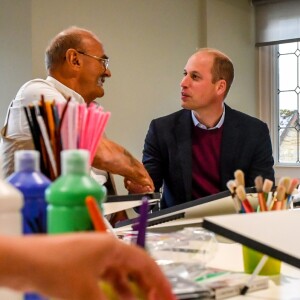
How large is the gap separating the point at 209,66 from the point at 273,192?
60.7 inches

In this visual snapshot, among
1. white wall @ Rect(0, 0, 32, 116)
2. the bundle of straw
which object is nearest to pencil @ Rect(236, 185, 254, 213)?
the bundle of straw

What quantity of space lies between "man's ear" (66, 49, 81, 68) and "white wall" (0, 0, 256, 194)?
995mm

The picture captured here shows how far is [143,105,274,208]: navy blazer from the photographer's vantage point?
2.21 m

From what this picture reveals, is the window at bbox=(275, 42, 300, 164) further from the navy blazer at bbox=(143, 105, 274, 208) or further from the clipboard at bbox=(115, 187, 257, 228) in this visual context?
the clipboard at bbox=(115, 187, 257, 228)

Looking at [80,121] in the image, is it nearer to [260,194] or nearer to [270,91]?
[260,194]

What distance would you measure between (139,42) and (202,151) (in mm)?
1563

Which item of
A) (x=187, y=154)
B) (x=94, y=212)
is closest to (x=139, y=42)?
(x=187, y=154)

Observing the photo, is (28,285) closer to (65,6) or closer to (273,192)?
(273,192)

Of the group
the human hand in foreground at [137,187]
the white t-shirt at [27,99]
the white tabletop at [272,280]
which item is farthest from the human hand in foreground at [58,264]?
the human hand in foreground at [137,187]

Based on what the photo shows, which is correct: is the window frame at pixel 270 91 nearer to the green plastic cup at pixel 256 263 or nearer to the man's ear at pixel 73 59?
the man's ear at pixel 73 59

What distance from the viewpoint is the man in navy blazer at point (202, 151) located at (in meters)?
2.21

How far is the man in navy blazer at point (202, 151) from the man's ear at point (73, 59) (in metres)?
0.47

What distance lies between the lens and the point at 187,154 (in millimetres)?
2232

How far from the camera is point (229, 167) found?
222cm
